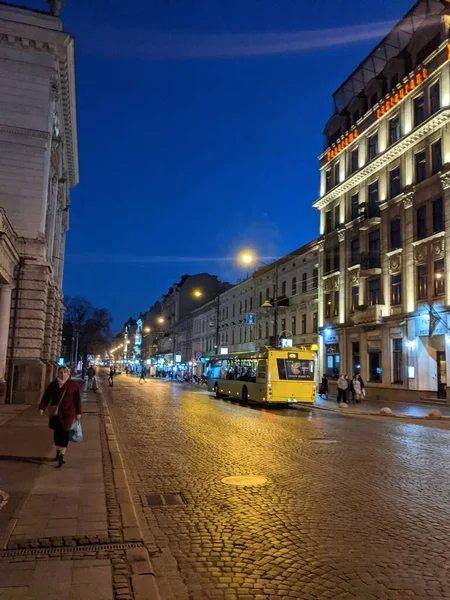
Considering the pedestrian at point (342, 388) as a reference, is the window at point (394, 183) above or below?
above

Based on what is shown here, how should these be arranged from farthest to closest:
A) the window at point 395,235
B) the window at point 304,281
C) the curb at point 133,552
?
the window at point 304,281 < the window at point 395,235 < the curb at point 133,552

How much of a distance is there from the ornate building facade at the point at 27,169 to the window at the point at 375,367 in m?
22.0

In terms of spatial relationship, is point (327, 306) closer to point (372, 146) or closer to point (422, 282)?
point (422, 282)

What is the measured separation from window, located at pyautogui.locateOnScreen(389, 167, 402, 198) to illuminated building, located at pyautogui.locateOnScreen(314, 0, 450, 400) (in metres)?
0.07

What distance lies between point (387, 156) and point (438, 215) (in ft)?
23.7

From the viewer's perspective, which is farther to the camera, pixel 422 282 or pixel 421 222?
pixel 421 222

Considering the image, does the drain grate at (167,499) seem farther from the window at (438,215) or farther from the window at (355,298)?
the window at (355,298)

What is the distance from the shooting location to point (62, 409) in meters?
8.96

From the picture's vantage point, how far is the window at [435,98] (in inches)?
1211

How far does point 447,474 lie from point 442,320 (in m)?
20.8

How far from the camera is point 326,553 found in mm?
5273

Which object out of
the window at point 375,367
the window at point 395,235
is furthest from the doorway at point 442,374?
the window at point 395,235

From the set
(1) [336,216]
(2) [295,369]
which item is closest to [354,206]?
(1) [336,216]

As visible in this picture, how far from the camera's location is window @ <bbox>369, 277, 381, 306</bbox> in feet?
117
